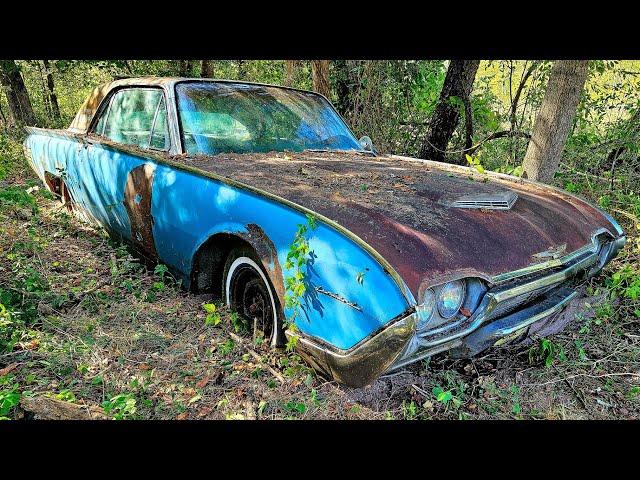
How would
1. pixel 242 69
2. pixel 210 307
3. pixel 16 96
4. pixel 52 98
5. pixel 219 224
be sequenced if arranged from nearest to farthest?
pixel 219 224
pixel 210 307
pixel 16 96
pixel 242 69
pixel 52 98

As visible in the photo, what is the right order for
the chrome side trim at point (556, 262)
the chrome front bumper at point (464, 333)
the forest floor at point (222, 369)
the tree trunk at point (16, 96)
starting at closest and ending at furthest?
the chrome front bumper at point (464, 333)
the chrome side trim at point (556, 262)
the forest floor at point (222, 369)
the tree trunk at point (16, 96)

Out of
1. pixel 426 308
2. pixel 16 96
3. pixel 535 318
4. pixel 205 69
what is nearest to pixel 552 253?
pixel 535 318

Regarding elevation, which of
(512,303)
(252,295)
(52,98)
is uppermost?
(512,303)

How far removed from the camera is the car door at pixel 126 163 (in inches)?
128

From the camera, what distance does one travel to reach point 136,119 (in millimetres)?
3699

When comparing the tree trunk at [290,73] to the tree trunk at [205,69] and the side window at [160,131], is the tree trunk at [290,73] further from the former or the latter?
the side window at [160,131]

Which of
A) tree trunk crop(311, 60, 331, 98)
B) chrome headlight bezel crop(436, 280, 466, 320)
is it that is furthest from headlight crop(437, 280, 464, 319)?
tree trunk crop(311, 60, 331, 98)

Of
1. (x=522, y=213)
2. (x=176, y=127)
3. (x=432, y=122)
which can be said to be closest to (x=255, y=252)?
(x=176, y=127)

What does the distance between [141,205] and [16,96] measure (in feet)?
26.5

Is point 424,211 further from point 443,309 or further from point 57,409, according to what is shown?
point 57,409

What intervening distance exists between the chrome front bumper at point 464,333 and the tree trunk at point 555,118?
225cm

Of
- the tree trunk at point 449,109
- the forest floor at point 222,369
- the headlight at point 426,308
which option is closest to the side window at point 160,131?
the forest floor at point 222,369

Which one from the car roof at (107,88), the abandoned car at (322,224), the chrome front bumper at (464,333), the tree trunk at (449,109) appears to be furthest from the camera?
the tree trunk at (449,109)
